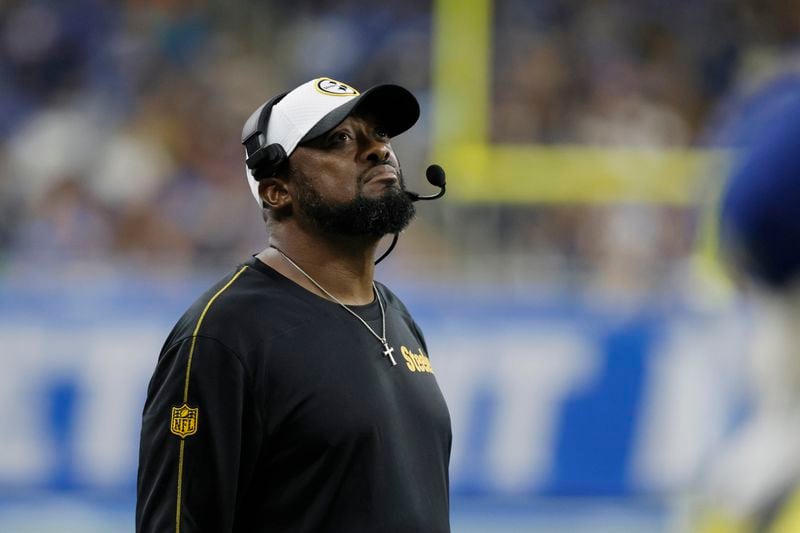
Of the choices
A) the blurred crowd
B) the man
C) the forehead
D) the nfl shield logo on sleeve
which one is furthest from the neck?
the blurred crowd

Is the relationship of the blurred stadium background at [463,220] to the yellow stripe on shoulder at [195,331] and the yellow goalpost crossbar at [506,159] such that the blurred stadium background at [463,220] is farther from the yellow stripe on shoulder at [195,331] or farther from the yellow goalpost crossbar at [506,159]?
the yellow stripe on shoulder at [195,331]

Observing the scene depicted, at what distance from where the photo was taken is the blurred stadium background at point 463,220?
7523 mm

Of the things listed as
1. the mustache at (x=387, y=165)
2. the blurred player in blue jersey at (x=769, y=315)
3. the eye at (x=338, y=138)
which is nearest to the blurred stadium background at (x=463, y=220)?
the mustache at (x=387, y=165)

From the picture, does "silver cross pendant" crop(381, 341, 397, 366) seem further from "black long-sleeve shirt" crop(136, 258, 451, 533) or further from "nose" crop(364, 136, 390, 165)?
"nose" crop(364, 136, 390, 165)

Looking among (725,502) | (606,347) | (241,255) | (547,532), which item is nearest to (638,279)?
(606,347)

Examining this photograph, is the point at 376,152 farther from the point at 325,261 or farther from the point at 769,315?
the point at 769,315

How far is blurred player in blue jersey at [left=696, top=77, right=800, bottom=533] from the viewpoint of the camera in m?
1.34

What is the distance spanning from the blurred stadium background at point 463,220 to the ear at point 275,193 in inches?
133

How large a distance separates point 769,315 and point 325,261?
6.27ft

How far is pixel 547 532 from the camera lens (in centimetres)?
747

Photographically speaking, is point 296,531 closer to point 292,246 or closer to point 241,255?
point 292,246

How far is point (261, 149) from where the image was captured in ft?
10.5

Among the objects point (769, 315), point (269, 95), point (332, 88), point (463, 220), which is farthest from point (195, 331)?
point (269, 95)

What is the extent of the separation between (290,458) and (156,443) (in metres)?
0.28
